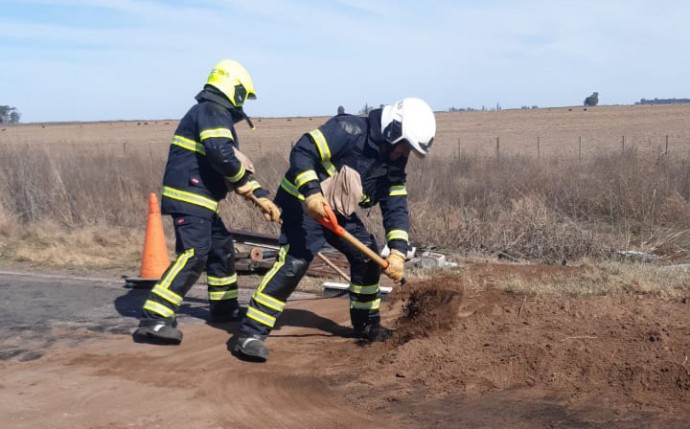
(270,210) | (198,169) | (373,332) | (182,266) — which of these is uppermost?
(198,169)

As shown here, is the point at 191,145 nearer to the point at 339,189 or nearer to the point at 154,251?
the point at 339,189

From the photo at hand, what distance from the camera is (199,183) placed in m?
6.62

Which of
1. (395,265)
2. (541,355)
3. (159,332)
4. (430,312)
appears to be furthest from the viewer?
(159,332)

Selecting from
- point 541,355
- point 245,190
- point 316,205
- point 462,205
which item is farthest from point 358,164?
point 462,205

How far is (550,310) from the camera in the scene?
253 inches

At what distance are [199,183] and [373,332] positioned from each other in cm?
187

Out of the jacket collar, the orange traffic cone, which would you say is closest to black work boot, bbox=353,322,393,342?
the jacket collar

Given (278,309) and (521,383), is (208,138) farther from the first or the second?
(521,383)

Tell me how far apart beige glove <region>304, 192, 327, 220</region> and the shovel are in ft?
0.10

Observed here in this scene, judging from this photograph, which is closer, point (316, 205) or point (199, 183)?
point (316, 205)

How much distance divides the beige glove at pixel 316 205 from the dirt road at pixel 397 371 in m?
1.11

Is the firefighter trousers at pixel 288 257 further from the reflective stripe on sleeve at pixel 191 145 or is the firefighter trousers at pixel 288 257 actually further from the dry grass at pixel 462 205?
the dry grass at pixel 462 205

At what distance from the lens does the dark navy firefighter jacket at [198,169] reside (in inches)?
255

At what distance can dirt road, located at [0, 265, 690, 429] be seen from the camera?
4.67m
